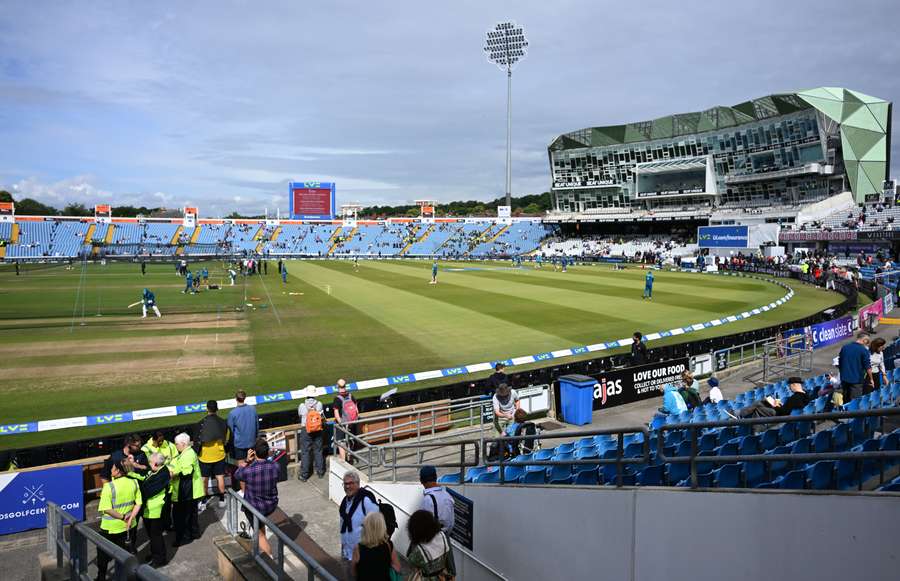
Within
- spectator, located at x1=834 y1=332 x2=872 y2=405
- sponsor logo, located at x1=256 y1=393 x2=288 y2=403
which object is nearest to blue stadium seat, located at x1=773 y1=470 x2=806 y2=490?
spectator, located at x1=834 y1=332 x2=872 y2=405

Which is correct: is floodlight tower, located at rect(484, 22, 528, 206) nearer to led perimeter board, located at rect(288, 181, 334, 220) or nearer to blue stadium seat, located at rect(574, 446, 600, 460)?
led perimeter board, located at rect(288, 181, 334, 220)

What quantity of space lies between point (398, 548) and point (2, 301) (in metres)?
37.3

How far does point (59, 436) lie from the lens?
12992 mm

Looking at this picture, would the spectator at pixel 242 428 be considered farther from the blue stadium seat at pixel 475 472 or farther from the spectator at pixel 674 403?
the spectator at pixel 674 403

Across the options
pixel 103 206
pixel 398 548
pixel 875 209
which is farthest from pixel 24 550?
pixel 103 206

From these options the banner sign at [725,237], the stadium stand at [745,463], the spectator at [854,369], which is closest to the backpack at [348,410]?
the stadium stand at [745,463]

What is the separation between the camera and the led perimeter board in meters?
94.9

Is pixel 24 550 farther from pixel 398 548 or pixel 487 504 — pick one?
pixel 487 504

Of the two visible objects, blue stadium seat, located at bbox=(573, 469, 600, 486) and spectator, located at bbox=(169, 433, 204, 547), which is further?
spectator, located at bbox=(169, 433, 204, 547)

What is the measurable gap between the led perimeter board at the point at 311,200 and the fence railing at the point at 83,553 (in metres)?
91.6

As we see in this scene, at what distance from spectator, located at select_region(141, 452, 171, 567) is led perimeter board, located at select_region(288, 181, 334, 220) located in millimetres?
91317

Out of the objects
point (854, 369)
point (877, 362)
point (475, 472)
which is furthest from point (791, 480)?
point (877, 362)

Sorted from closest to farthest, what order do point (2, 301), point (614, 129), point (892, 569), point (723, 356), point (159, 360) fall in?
point (892, 569) < point (723, 356) < point (159, 360) < point (2, 301) < point (614, 129)

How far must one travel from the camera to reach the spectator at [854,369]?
958 cm
